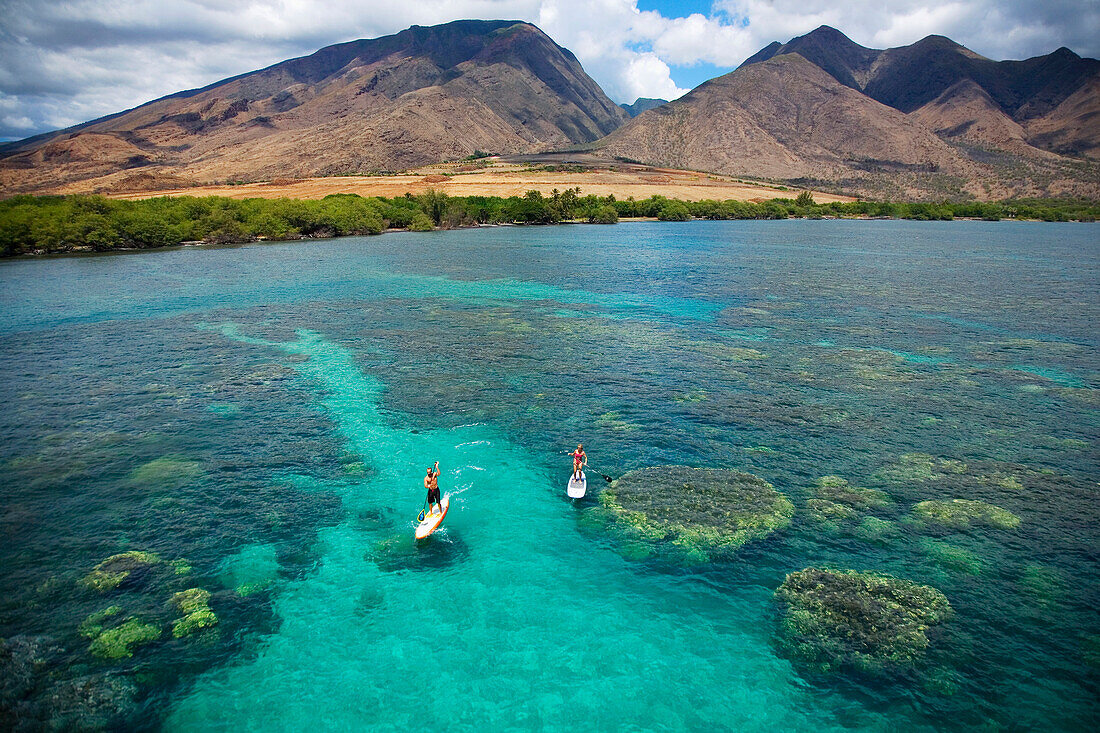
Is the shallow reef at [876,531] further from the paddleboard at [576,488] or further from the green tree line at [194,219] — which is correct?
the green tree line at [194,219]

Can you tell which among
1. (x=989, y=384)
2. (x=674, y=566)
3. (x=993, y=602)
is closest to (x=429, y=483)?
(x=674, y=566)

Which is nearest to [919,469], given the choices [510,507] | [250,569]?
[510,507]

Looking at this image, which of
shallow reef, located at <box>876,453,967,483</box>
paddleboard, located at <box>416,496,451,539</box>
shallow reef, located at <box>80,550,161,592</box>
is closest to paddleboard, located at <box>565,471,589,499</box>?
paddleboard, located at <box>416,496,451,539</box>

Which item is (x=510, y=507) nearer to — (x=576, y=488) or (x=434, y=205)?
(x=576, y=488)

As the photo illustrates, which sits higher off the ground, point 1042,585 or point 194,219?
point 194,219

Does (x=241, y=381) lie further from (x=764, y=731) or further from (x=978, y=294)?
(x=978, y=294)

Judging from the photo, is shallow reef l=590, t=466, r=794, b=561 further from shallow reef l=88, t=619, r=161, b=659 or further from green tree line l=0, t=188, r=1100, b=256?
green tree line l=0, t=188, r=1100, b=256
